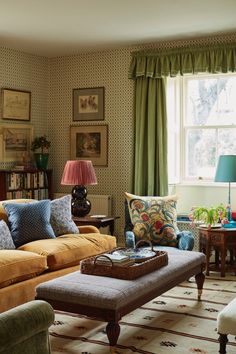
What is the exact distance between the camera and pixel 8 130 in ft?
23.0

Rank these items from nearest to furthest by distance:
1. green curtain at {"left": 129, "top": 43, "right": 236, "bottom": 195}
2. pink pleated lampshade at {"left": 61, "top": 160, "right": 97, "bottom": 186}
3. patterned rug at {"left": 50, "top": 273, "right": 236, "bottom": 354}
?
patterned rug at {"left": 50, "top": 273, "right": 236, "bottom": 354}, pink pleated lampshade at {"left": 61, "top": 160, "right": 97, "bottom": 186}, green curtain at {"left": 129, "top": 43, "right": 236, "bottom": 195}

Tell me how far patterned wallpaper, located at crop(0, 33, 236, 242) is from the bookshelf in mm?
255

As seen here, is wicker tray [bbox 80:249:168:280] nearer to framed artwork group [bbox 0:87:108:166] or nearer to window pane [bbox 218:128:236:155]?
window pane [bbox 218:128:236:155]

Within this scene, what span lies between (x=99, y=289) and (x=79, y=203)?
284cm

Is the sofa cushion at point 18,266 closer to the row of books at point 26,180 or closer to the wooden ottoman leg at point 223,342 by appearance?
the wooden ottoman leg at point 223,342

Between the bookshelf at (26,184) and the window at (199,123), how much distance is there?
180 cm

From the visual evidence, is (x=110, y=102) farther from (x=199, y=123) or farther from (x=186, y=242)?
(x=186, y=242)

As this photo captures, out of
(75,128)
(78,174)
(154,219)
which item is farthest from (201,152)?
(75,128)

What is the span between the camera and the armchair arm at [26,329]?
2.04 metres

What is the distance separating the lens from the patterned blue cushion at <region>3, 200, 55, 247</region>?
193 inches

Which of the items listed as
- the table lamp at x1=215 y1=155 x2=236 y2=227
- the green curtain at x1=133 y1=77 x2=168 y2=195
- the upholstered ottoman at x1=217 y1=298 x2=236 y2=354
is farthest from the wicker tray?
the green curtain at x1=133 y1=77 x2=168 y2=195

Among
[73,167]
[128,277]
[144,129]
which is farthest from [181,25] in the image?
[128,277]

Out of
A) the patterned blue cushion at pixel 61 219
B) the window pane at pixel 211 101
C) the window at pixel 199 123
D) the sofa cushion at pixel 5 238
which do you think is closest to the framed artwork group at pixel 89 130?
the window at pixel 199 123

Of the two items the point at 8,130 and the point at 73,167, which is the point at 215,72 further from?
the point at 8,130
